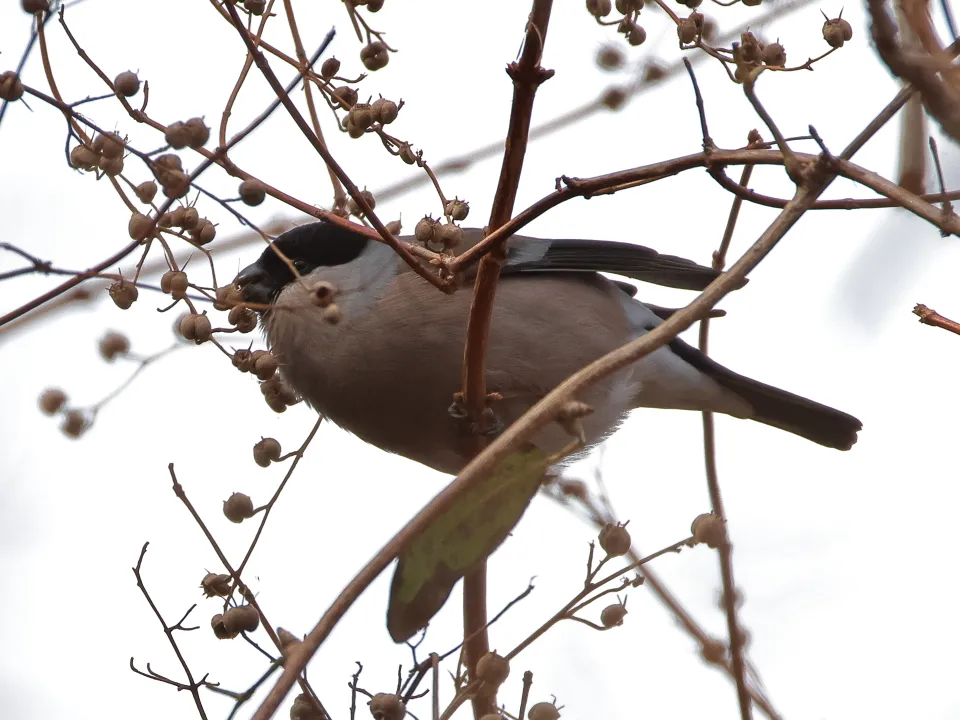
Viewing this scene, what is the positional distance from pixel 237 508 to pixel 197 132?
0.73m

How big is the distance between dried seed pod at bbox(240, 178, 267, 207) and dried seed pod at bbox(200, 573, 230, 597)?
69cm

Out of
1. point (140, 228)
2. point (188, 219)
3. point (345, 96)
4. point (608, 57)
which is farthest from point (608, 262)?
point (140, 228)

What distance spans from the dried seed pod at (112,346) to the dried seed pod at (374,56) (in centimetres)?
78

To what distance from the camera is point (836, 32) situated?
210 cm

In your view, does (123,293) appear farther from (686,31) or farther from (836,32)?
(836,32)

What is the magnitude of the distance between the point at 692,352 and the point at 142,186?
233 centimetres

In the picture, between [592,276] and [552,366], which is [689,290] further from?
[552,366]

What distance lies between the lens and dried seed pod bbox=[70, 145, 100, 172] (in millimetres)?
1961

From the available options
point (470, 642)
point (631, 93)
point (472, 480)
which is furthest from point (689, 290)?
point (472, 480)

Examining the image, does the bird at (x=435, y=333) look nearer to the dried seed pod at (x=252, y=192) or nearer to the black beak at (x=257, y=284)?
the black beak at (x=257, y=284)

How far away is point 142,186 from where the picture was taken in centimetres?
209

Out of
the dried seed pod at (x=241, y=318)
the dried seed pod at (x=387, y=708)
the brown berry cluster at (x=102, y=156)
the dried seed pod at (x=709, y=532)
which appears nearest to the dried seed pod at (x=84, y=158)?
the brown berry cluster at (x=102, y=156)

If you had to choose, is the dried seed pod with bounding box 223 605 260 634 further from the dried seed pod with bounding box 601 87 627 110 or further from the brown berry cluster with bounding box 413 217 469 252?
the dried seed pod with bounding box 601 87 627 110

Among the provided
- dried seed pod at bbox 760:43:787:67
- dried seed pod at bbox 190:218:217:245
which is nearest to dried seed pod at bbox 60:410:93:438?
dried seed pod at bbox 190:218:217:245
